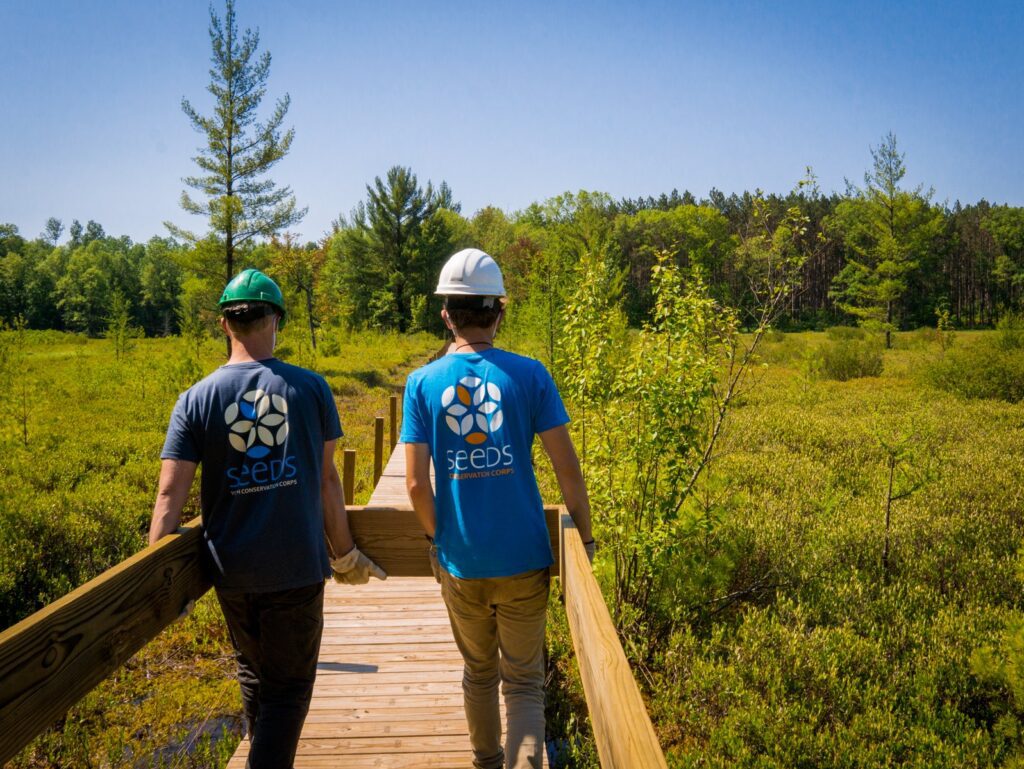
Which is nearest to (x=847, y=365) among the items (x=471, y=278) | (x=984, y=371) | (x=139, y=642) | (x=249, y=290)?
(x=984, y=371)

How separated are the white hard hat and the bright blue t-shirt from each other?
229 millimetres

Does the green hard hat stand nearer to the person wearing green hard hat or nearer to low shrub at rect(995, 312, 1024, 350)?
the person wearing green hard hat

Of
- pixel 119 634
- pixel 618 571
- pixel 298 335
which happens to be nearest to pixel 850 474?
pixel 618 571

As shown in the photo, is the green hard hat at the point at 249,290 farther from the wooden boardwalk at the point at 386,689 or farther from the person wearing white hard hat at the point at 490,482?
the wooden boardwalk at the point at 386,689

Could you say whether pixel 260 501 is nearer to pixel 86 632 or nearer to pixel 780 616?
pixel 86 632

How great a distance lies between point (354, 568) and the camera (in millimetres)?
2635

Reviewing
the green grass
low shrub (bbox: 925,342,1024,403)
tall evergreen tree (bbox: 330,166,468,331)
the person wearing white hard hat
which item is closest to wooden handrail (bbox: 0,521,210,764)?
the person wearing white hard hat

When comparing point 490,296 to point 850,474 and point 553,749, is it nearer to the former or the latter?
point 553,749

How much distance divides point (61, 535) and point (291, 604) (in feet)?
29.0

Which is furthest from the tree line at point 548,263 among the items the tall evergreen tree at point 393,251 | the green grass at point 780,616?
the green grass at point 780,616

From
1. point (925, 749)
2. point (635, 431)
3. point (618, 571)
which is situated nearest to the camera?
point (925, 749)

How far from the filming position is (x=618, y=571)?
596cm

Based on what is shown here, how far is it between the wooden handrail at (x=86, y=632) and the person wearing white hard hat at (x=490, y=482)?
81cm

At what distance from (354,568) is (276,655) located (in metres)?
0.43
